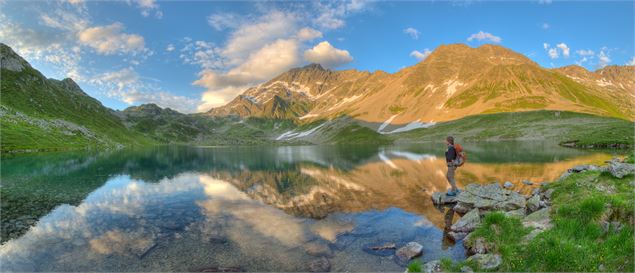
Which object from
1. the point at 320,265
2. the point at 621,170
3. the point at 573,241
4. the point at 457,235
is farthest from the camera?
the point at 621,170

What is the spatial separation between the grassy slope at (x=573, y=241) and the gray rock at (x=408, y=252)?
3.00 m

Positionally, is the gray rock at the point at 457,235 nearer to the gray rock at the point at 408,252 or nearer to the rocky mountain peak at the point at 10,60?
the gray rock at the point at 408,252

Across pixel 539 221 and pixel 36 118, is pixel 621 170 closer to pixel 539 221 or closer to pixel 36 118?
pixel 539 221

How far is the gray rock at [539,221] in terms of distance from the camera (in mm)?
15761

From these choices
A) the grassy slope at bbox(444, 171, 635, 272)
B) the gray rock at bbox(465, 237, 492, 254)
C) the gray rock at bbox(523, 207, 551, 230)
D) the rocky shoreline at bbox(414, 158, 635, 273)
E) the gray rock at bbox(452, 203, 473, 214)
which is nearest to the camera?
the grassy slope at bbox(444, 171, 635, 272)

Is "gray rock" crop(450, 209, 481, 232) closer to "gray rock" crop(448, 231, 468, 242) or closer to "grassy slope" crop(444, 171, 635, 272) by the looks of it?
"gray rock" crop(448, 231, 468, 242)

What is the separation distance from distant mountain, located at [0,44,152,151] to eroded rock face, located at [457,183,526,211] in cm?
12835

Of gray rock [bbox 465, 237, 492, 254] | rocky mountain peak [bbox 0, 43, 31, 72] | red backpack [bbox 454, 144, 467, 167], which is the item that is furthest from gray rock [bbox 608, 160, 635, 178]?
rocky mountain peak [bbox 0, 43, 31, 72]

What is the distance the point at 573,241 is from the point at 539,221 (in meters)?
4.76

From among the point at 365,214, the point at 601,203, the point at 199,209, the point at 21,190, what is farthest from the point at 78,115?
the point at 601,203

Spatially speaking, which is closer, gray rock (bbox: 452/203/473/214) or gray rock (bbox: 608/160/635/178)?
gray rock (bbox: 608/160/635/178)

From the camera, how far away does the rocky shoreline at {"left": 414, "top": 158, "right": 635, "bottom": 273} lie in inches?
536

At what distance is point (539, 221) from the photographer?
55.0ft

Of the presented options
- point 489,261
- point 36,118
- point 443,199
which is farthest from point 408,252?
point 36,118
